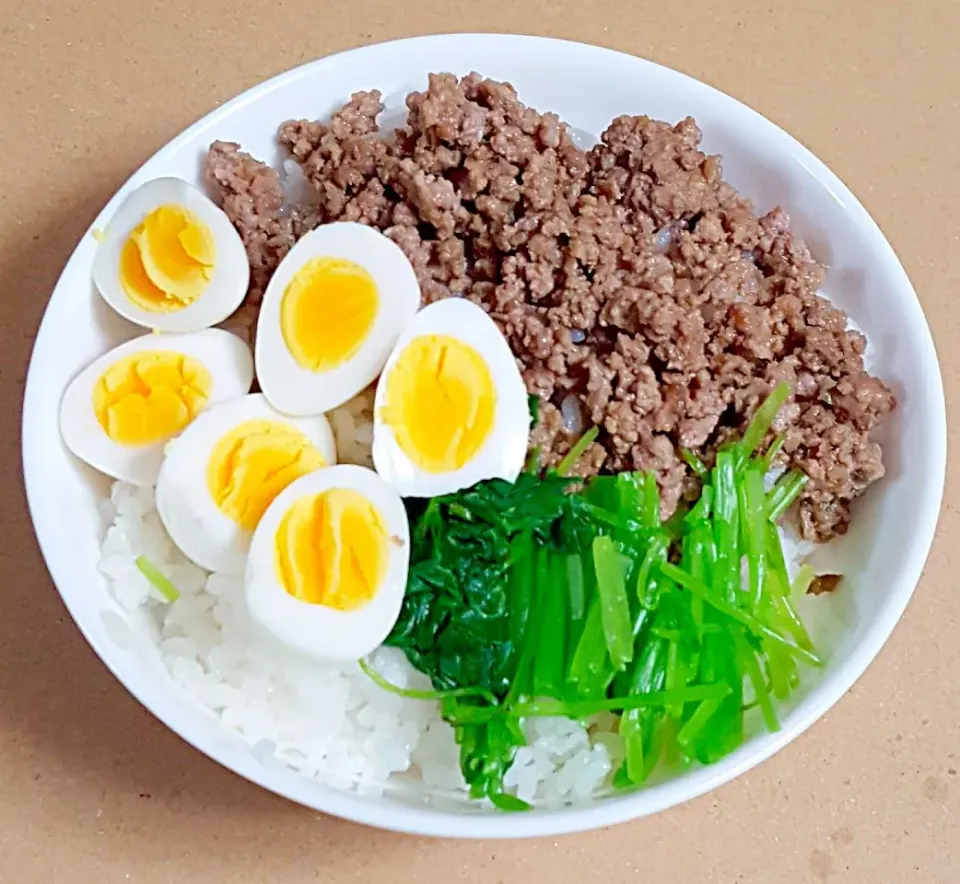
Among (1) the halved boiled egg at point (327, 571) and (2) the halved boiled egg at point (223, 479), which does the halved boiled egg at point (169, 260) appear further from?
(1) the halved boiled egg at point (327, 571)

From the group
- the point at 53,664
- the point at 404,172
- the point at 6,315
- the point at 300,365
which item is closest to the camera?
the point at 300,365

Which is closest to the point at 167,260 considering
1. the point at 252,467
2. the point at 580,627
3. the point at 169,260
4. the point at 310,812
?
the point at 169,260

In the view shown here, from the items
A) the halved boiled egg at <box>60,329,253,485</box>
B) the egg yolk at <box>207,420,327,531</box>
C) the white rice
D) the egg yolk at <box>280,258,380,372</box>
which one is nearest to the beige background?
the white rice

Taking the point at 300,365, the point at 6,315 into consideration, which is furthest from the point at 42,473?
the point at 6,315

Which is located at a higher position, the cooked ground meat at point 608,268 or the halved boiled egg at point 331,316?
the cooked ground meat at point 608,268

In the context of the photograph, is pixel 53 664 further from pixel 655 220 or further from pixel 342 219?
pixel 655 220

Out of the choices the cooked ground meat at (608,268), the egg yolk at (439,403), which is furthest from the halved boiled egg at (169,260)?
the egg yolk at (439,403)

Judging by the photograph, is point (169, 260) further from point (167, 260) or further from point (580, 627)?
point (580, 627)
